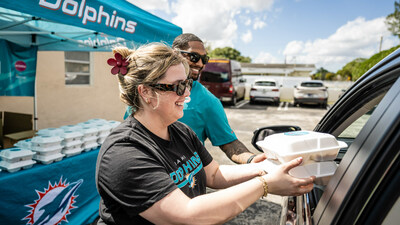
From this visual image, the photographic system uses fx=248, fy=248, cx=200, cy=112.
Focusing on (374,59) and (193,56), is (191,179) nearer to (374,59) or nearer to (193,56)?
(193,56)

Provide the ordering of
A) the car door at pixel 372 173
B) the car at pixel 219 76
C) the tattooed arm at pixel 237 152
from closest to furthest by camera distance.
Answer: the car door at pixel 372 173
the tattooed arm at pixel 237 152
the car at pixel 219 76

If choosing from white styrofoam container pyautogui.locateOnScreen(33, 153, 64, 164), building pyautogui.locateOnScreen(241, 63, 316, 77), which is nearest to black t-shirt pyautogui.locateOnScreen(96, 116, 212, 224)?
white styrofoam container pyautogui.locateOnScreen(33, 153, 64, 164)

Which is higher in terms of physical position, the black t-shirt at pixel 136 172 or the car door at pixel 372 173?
the car door at pixel 372 173

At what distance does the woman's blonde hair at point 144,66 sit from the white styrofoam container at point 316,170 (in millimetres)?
765

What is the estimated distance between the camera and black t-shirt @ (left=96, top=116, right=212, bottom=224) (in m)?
0.98

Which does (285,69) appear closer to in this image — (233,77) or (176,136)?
(233,77)

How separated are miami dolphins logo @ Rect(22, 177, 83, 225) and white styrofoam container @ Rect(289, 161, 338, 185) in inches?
96.0

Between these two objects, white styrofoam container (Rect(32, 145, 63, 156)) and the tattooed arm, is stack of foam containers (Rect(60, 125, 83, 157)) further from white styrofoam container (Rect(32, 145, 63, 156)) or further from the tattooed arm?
the tattooed arm

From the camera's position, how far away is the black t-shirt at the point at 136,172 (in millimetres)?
976

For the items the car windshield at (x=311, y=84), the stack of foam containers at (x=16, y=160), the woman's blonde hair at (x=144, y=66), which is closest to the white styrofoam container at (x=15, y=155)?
the stack of foam containers at (x=16, y=160)

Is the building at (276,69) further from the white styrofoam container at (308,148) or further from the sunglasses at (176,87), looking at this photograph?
the white styrofoam container at (308,148)

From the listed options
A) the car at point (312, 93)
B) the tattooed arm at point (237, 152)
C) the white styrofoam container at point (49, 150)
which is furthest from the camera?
the car at point (312, 93)

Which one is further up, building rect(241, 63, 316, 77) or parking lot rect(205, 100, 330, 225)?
building rect(241, 63, 316, 77)

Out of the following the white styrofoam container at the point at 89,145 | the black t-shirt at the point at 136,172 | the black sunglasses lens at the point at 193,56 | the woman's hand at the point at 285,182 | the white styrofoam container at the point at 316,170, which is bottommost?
the white styrofoam container at the point at 89,145
